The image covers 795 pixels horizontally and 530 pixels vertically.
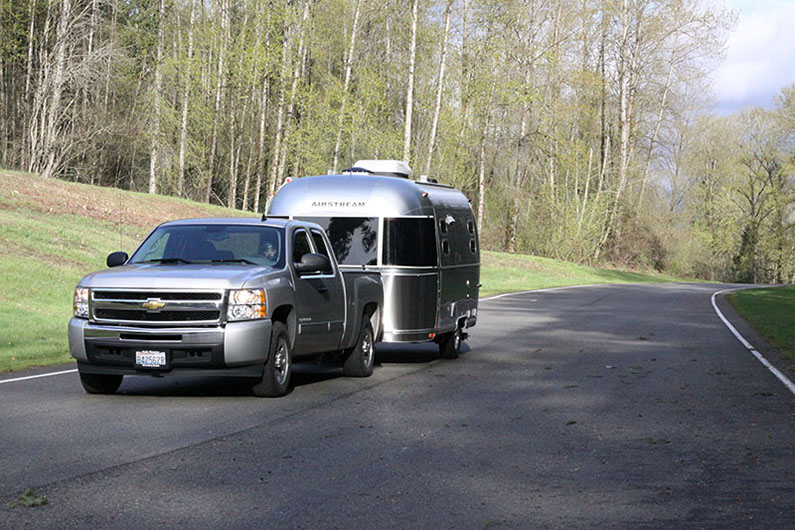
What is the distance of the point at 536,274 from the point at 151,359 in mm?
39668

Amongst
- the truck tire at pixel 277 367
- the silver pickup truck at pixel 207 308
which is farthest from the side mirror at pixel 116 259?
the truck tire at pixel 277 367

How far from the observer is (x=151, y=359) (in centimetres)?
1094

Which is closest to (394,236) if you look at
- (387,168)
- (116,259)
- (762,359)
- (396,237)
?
(396,237)

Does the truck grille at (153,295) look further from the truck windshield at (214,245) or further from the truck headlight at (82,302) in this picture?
the truck windshield at (214,245)

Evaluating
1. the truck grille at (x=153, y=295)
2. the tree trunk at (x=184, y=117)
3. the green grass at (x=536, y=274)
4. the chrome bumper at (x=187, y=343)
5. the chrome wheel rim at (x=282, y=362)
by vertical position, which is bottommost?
the green grass at (x=536, y=274)

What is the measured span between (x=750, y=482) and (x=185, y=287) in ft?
19.2

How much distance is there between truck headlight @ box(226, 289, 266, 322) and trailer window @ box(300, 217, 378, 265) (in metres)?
4.08

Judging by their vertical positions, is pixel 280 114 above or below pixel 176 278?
above

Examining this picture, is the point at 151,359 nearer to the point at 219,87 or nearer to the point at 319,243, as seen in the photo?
the point at 319,243

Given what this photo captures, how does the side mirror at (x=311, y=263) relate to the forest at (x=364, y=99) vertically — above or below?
below

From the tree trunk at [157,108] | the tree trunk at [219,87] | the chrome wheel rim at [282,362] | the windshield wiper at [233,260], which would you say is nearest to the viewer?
the chrome wheel rim at [282,362]

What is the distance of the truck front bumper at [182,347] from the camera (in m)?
10.9

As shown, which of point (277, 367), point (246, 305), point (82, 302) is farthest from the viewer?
point (277, 367)

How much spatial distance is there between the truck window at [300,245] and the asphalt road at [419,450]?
155cm
